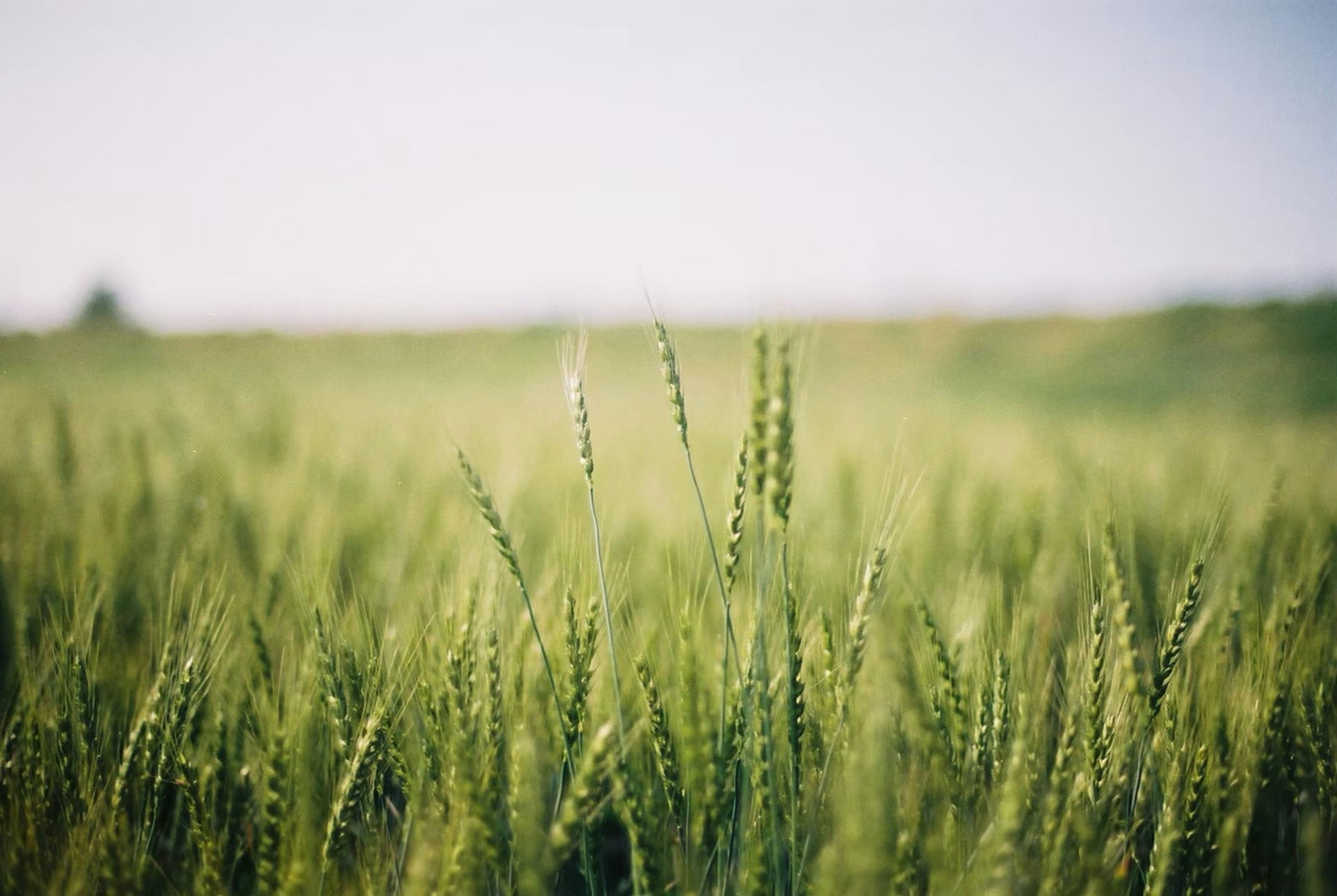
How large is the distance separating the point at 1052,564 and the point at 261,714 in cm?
217

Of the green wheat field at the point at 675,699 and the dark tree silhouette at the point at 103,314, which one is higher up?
the dark tree silhouette at the point at 103,314

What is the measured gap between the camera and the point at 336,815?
0.81 meters

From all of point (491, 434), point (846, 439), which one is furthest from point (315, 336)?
point (846, 439)

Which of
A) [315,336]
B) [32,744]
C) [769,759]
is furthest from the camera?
[315,336]

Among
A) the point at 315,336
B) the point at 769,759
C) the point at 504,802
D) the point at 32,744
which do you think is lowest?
the point at 504,802

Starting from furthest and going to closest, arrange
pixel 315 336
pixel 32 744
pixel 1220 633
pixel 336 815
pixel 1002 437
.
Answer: pixel 315 336, pixel 1002 437, pixel 1220 633, pixel 32 744, pixel 336 815

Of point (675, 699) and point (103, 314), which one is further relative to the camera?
point (103, 314)

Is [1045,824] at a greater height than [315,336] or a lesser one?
lesser

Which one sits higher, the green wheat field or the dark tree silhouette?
the dark tree silhouette

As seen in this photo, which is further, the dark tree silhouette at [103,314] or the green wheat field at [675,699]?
the dark tree silhouette at [103,314]

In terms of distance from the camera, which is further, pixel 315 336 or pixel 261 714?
pixel 315 336

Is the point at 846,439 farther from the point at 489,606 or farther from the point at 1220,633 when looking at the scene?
the point at 489,606

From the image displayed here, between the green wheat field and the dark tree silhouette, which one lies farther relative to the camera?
the dark tree silhouette

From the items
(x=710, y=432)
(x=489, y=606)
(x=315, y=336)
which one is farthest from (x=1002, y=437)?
(x=315, y=336)
